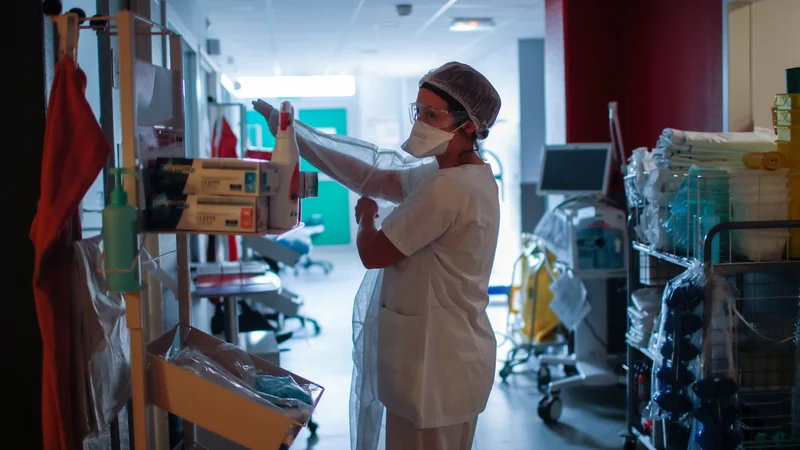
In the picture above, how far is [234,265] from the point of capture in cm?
396

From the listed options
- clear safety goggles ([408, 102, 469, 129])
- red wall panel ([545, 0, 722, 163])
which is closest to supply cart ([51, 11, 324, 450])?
clear safety goggles ([408, 102, 469, 129])

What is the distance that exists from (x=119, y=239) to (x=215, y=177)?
0.23 m

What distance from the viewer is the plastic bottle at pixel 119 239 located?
1.37 m

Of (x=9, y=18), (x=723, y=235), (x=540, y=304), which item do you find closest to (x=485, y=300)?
(x=723, y=235)

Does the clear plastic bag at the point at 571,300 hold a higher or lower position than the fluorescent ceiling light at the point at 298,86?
lower

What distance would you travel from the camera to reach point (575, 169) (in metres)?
3.92

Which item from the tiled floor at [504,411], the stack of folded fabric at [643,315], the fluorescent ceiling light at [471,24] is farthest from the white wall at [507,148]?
the stack of folded fabric at [643,315]

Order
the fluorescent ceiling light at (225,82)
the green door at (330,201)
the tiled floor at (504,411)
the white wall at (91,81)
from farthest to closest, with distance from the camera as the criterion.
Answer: the green door at (330,201), the fluorescent ceiling light at (225,82), the tiled floor at (504,411), the white wall at (91,81)

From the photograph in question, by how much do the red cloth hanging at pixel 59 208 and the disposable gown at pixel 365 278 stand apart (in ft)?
2.36

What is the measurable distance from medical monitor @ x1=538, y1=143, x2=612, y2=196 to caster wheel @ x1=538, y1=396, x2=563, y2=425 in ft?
3.75

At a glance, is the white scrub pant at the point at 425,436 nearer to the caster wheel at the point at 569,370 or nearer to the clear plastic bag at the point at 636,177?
the clear plastic bag at the point at 636,177

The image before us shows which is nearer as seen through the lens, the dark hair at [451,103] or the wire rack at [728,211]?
the dark hair at [451,103]

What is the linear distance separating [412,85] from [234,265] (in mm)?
6895

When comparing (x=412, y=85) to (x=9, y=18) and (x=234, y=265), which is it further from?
(x=9, y=18)
